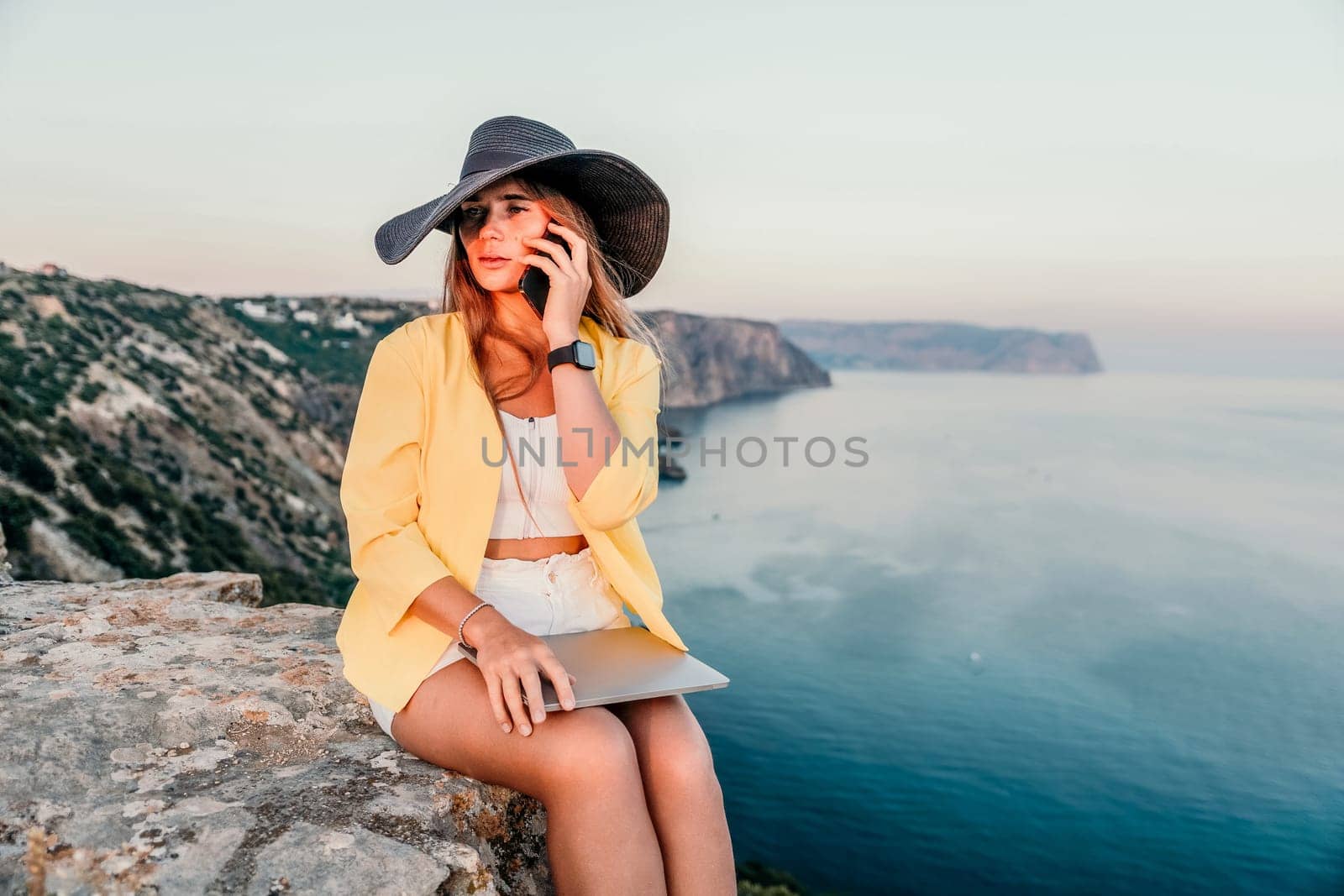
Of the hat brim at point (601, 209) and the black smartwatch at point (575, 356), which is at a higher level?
the hat brim at point (601, 209)

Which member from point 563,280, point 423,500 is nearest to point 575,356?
point 563,280

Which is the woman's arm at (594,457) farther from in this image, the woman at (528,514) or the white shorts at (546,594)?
the white shorts at (546,594)

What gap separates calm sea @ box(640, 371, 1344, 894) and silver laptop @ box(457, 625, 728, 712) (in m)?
24.4

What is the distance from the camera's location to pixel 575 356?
2.11 m

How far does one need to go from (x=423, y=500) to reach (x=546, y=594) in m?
0.37

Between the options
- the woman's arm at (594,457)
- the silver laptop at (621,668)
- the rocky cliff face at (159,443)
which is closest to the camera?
the silver laptop at (621,668)

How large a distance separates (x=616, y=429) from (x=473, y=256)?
605mm

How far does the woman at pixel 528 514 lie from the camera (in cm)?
172

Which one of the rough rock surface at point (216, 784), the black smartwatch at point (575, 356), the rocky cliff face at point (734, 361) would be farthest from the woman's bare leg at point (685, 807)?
the rocky cliff face at point (734, 361)

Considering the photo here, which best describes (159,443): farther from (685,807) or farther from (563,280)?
(685,807)

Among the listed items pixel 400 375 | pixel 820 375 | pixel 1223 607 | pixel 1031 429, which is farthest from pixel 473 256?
pixel 820 375

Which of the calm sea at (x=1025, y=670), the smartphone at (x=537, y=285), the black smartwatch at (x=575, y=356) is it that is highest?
the smartphone at (x=537, y=285)

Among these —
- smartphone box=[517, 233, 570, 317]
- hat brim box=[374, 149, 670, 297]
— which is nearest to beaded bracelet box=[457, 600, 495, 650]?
smartphone box=[517, 233, 570, 317]

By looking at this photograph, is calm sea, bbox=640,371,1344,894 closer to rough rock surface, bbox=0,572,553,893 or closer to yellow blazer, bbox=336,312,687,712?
rough rock surface, bbox=0,572,553,893
